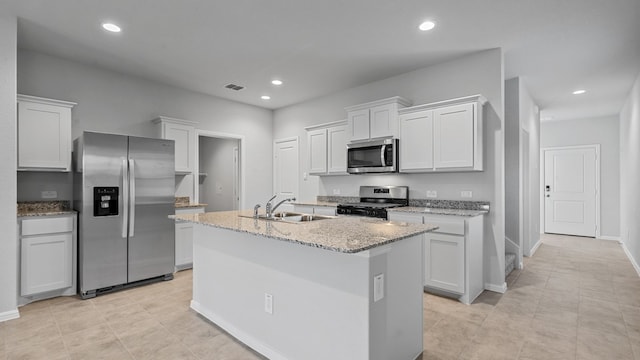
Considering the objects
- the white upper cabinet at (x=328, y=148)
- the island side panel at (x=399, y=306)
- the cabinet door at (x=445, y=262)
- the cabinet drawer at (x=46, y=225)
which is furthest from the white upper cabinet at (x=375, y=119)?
the cabinet drawer at (x=46, y=225)

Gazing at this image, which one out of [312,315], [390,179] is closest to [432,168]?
[390,179]

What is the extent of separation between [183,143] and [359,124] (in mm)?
2582

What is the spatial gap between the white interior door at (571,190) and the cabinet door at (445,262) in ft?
19.0

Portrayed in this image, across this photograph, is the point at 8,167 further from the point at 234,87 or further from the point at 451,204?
the point at 451,204

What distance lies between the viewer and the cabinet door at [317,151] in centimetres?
512

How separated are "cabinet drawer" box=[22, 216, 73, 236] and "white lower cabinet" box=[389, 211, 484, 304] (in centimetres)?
375

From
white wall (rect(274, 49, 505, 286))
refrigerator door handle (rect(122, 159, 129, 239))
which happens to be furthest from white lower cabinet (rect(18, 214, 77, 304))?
white wall (rect(274, 49, 505, 286))

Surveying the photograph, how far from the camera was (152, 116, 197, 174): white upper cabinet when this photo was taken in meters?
4.54

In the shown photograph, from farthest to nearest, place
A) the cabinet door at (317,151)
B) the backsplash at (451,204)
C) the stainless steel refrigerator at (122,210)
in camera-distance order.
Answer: the cabinet door at (317,151), the backsplash at (451,204), the stainless steel refrigerator at (122,210)

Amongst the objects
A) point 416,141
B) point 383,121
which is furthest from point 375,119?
point 416,141

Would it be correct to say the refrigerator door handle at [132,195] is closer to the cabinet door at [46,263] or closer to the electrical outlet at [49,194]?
the cabinet door at [46,263]

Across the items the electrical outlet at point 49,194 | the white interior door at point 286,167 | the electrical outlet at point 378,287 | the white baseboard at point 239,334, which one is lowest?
the white baseboard at point 239,334

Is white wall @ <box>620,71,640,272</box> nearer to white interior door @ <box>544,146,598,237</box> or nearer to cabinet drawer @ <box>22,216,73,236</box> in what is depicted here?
white interior door @ <box>544,146,598,237</box>

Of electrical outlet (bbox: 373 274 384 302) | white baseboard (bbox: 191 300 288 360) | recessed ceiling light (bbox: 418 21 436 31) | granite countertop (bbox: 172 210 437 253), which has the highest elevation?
recessed ceiling light (bbox: 418 21 436 31)
